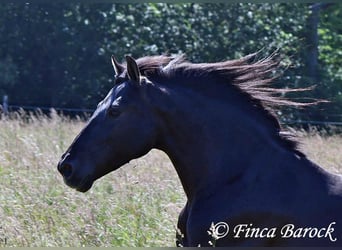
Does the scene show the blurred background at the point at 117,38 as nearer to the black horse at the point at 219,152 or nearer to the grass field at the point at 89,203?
the grass field at the point at 89,203

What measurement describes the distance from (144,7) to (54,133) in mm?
12639

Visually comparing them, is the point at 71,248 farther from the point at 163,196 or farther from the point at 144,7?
the point at 144,7

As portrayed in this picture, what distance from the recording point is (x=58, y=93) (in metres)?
21.5

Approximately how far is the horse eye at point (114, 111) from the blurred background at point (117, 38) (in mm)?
16023

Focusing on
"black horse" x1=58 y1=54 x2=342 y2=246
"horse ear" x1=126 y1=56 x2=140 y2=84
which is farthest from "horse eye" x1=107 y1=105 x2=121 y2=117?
"horse ear" x1=126 y1=56 x2=140 y2=84

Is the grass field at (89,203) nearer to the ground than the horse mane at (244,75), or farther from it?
nearer to the ground

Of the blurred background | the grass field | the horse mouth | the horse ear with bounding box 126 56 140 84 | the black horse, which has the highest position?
the horse ear with bounding box 126 56 140 84

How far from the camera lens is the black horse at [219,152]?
14.7 ft

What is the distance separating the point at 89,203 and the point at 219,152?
7.78ft

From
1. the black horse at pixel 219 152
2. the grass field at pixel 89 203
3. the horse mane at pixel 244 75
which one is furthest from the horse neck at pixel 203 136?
the grass field at pixel 89 203

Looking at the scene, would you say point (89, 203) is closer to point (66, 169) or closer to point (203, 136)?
point (66, 169)

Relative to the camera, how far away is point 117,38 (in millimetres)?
22188

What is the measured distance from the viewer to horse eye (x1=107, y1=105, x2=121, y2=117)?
4.61 meters

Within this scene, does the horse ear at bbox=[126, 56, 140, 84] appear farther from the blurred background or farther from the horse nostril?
the blurred background
